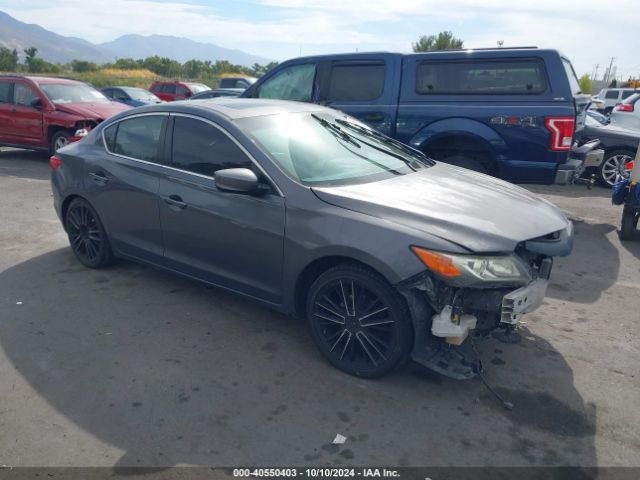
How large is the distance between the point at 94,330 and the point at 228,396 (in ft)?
4.58

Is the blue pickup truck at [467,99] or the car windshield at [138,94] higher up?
the blue pickup truck at [467,99]

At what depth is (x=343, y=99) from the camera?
7441mm

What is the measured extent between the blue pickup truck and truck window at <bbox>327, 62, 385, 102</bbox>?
0.5 inches

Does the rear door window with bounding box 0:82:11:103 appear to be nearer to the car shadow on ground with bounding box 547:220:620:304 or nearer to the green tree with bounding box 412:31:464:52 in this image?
the car shadow on ground with bounding box 547:220:620:304

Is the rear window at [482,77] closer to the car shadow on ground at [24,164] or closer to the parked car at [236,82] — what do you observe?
the car shadow on ground at [24,164]

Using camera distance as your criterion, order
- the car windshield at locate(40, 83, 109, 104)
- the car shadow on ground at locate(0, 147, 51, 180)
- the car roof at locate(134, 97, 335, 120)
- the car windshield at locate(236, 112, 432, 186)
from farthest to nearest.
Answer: the car windshield at locate(40, 83, 109, 104) → the car shadow on ground at locate(0, 147, 51, 180) → the car roof at locate(134, 97, 335, 120) → the car windshield at locate(236, 112, 432, 186)

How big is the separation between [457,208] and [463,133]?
3646mm

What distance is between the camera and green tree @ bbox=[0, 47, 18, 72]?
5225cm

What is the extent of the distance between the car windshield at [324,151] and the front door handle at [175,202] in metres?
0.75

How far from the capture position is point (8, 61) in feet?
173

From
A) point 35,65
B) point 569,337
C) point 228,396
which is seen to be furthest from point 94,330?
point 35,65

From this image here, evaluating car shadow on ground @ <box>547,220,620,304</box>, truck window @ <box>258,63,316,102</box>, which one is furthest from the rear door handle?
car shadow on ground @ <box>547,220,620,304</box>

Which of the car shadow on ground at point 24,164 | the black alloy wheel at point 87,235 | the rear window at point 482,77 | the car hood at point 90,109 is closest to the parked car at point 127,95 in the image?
the car shadow on ground at point 24,164

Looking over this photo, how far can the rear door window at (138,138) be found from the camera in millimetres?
4340
